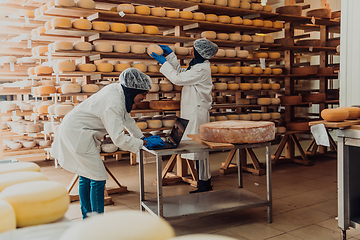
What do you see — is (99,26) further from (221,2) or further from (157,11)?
(221,2)

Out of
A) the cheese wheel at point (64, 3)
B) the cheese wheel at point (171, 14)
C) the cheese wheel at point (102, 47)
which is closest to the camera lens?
the cheese wheel at point (64, 3)

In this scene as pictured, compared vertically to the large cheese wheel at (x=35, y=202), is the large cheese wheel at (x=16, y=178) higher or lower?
higher

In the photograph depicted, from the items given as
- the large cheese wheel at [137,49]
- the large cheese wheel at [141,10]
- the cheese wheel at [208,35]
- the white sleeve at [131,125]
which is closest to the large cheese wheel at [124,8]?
the large cheese wheel at [141,10]

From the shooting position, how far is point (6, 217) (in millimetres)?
740

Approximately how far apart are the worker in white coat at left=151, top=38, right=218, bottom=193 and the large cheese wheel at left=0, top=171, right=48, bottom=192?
9.04ft

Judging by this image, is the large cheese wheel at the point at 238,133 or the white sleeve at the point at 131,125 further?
the white sleeve at the point at 131,125

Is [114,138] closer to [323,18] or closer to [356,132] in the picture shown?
[356,132]

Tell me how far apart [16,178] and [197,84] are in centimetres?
298

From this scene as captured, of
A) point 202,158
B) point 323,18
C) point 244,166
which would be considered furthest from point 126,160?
point 323,18

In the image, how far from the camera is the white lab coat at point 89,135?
2.43 m

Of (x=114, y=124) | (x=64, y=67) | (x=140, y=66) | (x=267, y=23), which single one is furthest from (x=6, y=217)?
(x=267, y=23)

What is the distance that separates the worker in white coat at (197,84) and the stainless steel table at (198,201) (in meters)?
0.54

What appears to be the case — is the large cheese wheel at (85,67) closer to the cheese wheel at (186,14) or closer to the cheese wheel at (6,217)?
the cheese wheel at (186,14)

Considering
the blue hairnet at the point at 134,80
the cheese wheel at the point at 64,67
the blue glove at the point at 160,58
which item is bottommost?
the blue hairnet at the point at 134,80
